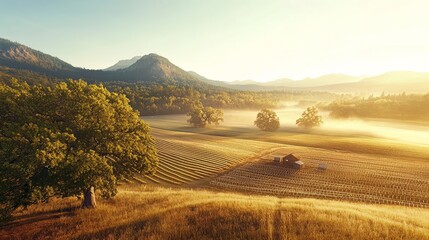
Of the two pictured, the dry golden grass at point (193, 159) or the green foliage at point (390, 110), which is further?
the green foliage at point (390, 110)

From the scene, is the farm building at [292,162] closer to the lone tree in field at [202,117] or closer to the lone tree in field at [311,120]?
the lone tree in field at [202,117]

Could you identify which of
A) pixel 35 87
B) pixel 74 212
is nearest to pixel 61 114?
pixel 35 87

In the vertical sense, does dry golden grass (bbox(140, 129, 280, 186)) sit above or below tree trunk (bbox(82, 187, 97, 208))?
below

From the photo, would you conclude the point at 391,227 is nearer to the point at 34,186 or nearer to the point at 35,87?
the point at 34,186

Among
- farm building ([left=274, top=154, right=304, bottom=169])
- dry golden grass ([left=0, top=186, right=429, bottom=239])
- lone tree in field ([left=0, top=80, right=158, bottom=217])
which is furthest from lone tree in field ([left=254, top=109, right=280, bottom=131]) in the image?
dry golden grass ([left=0, top=186, right=429, bottom=239])

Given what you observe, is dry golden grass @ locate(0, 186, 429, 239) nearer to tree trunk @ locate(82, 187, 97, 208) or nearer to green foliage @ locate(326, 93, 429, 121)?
tree trunk @ locate(82, 187, 97, 208)

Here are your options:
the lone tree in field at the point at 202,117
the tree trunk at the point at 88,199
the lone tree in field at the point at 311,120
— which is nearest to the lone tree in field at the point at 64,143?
the tree trunk at the point at 88,199

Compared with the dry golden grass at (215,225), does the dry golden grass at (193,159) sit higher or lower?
lower

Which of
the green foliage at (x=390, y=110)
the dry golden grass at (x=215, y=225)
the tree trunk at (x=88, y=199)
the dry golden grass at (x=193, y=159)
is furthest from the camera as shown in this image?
the green foliage at (x=390, y=110)
